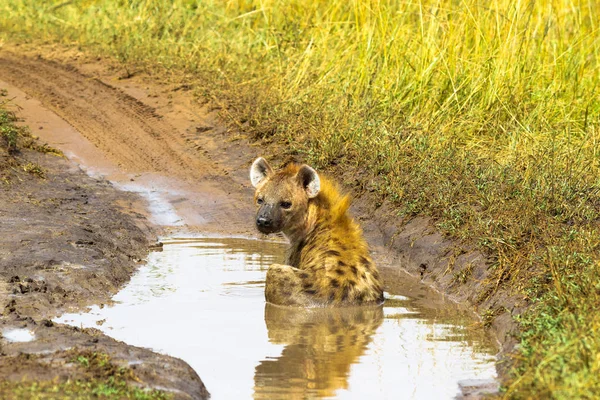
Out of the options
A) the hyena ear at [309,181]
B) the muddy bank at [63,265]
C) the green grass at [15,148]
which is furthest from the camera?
the green grass at [15,148]

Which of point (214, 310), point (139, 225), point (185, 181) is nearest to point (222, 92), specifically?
point (185, 181)

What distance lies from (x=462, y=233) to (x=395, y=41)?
3664mm

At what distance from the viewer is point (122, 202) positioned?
8977 mm

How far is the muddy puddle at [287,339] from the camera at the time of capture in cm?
477

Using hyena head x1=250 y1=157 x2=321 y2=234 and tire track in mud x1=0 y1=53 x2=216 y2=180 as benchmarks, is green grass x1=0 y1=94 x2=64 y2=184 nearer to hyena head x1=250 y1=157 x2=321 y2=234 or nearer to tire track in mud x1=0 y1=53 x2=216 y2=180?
tire track in mud x1=0 y1=53 x2=216 y2=180

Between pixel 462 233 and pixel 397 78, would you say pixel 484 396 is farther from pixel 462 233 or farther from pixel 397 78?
pixel 397 78

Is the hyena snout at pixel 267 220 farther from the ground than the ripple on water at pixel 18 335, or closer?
farther from the ground

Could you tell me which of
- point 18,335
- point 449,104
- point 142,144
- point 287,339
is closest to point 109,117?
point 142,144

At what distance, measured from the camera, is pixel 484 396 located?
4.48 meters

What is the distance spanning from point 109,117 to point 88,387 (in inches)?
292

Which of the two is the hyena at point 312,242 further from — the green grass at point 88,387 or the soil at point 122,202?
the green grass at point 88,387

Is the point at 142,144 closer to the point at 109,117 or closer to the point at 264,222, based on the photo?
the point at 109,117

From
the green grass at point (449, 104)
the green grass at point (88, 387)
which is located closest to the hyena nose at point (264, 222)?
the green grass at point (449, 104)

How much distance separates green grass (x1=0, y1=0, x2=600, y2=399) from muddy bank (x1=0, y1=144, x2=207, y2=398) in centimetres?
158
